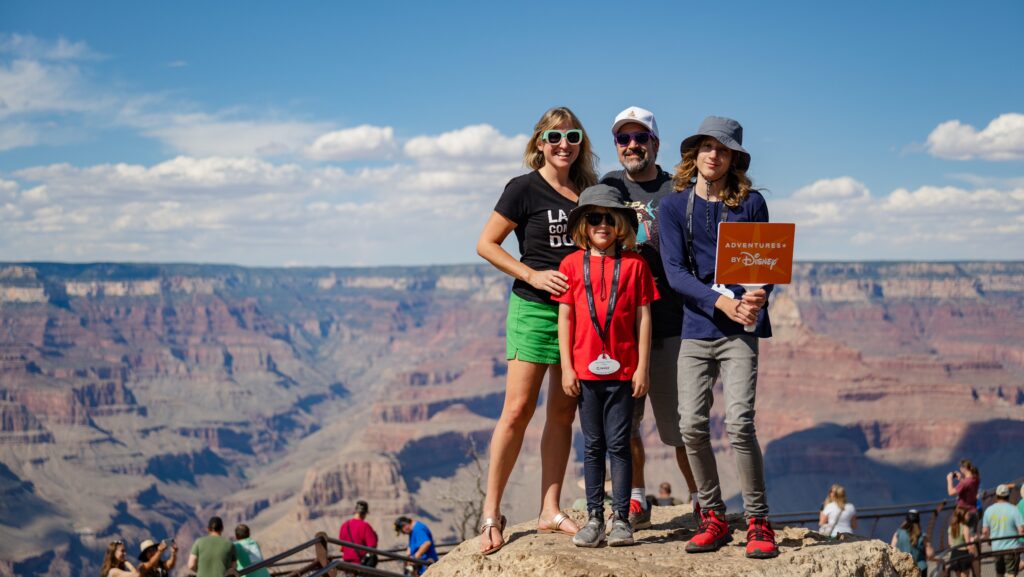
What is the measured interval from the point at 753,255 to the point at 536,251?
144 cm

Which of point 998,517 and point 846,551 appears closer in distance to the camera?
point 846,551

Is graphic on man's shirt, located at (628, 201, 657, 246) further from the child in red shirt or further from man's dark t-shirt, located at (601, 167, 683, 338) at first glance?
the child in red shirt

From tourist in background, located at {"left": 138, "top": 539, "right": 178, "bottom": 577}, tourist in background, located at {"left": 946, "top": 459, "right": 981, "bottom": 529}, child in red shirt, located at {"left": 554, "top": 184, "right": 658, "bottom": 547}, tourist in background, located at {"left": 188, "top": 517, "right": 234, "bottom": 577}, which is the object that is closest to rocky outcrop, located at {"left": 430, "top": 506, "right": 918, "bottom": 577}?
child in red shirt, located at {"left": 554, "top": 184, "right": 658, "bottom": 547}

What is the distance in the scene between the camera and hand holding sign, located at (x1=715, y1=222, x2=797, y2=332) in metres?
5.93

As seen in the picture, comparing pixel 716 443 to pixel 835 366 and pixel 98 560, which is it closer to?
pixel 835 366

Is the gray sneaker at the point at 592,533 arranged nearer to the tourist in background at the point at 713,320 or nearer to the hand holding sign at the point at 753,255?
the tourist in background at the point at 713,320

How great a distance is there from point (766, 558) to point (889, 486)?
11504 centimetres

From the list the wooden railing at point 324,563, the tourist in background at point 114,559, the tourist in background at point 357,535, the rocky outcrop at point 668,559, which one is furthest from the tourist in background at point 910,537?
the tourist in background at point 114,559

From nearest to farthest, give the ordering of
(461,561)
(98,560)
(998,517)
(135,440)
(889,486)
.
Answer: (461,561)
(998,517)
(889,486)
(98,560)
(135,440)

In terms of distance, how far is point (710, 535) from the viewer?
6.21 meters

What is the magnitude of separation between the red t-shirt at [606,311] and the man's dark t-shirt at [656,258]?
1.67 ft

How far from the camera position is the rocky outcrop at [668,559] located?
5.83 meters

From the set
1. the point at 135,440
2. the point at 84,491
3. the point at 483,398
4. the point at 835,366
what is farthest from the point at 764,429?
the point at 135,440

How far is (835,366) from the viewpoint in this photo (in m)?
147
